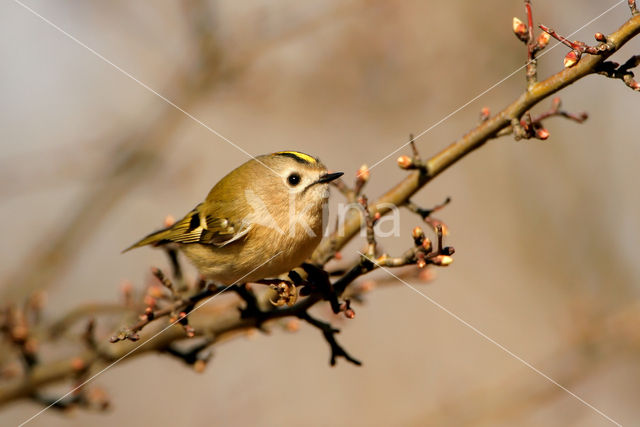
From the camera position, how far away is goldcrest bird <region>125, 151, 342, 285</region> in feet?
7.21

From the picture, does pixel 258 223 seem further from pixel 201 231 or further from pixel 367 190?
pixel 367 190

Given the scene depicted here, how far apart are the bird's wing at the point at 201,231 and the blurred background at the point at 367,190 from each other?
1.48 feet

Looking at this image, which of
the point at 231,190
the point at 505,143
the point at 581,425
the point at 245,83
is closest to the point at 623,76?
the point at 231,190

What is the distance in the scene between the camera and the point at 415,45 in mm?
4363

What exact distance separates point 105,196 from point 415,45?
245 cm

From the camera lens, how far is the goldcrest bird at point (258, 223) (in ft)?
7.21

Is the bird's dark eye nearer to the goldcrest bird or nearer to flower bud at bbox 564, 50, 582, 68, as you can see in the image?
the goldcrest bird

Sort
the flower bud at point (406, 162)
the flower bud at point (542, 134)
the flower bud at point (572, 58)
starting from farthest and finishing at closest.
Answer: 1. the flower bud at point (406, 162)
2. the flower bud at point (542, 134)
3. the flower bud at point (572, 58)

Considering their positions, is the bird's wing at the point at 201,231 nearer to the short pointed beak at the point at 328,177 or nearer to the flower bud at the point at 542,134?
the short pointed beak at the point at 328,177

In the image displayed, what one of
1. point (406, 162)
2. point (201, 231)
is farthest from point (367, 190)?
point (406, 162)

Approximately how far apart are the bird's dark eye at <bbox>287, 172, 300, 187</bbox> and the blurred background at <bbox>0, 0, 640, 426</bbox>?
1.78ft

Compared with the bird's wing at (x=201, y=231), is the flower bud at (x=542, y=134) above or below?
above

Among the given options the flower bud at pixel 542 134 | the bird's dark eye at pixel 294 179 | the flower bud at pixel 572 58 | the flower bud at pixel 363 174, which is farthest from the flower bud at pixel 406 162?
the bird's dark eye at pixel 294 179

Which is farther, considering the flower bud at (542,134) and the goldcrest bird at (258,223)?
the goldcrest bird at (258,223)
